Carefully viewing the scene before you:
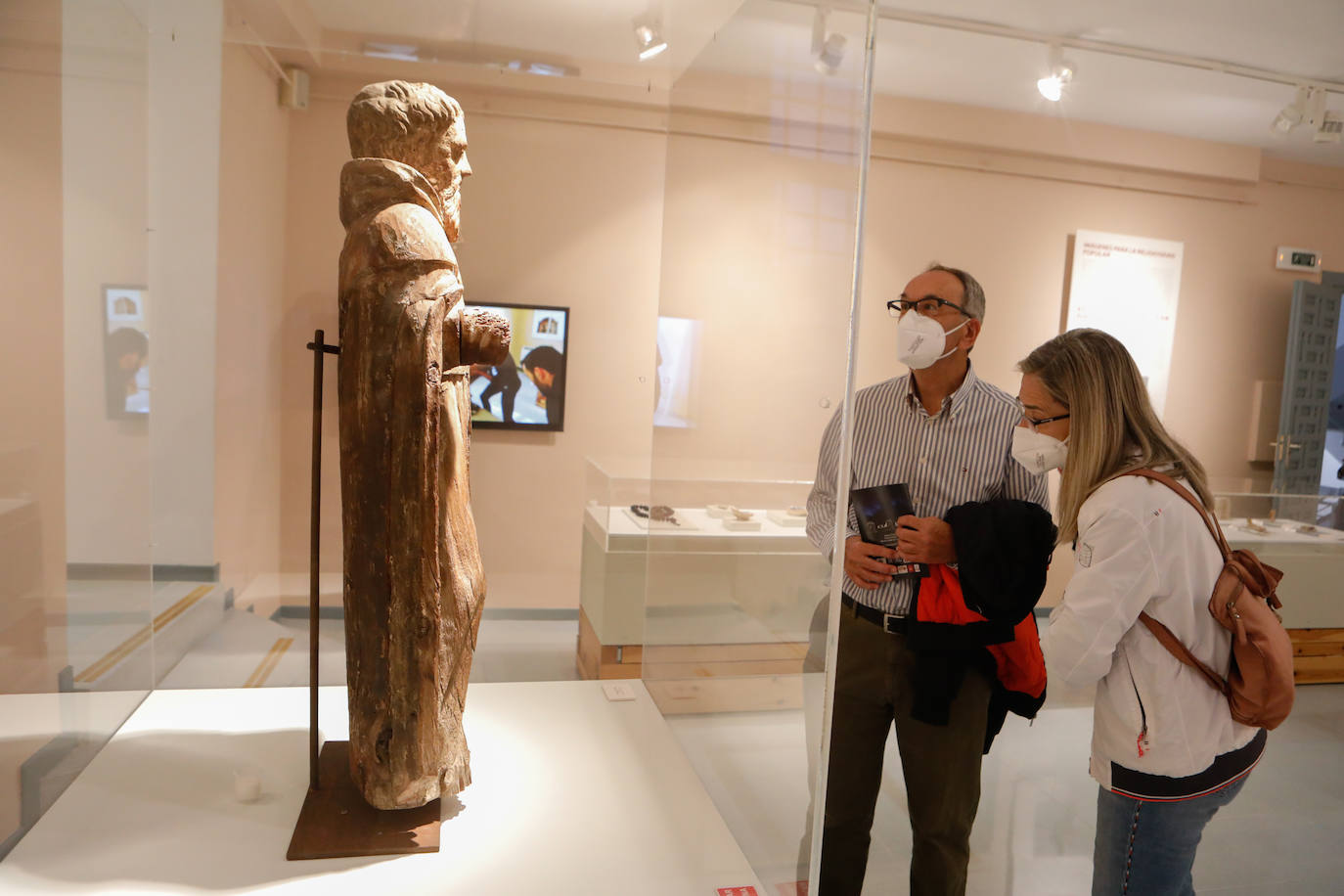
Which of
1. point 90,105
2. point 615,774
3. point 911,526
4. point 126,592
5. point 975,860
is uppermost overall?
point 90,105

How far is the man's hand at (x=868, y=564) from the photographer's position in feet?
6.19

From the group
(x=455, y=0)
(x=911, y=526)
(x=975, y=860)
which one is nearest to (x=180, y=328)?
(x=455, y=0)

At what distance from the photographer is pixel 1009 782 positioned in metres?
3.37

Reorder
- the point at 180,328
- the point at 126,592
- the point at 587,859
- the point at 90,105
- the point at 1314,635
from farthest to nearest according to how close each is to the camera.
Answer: the point at 1314,635
the point at 180,328
the point at 126,592
the point at 90,105
the point at 587,859

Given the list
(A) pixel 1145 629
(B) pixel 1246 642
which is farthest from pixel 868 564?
(B) pixel 1246 642

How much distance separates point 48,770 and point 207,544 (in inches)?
49.7

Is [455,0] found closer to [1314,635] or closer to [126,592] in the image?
[126,592]

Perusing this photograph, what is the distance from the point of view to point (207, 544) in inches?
124

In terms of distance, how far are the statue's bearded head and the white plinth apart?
1394mm

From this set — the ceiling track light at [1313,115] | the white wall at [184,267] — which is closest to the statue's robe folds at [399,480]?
the white wall at [184,267]

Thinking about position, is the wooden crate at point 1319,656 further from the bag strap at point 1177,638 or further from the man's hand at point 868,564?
the man's hand at point 868,564

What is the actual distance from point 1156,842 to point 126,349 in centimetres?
296

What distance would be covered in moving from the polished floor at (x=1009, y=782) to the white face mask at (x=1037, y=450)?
0.79 m

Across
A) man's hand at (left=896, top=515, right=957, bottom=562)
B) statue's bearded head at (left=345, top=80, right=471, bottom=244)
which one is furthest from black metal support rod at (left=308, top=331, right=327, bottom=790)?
man's hand at (left=896, top=515, right=957, bottom=562)
